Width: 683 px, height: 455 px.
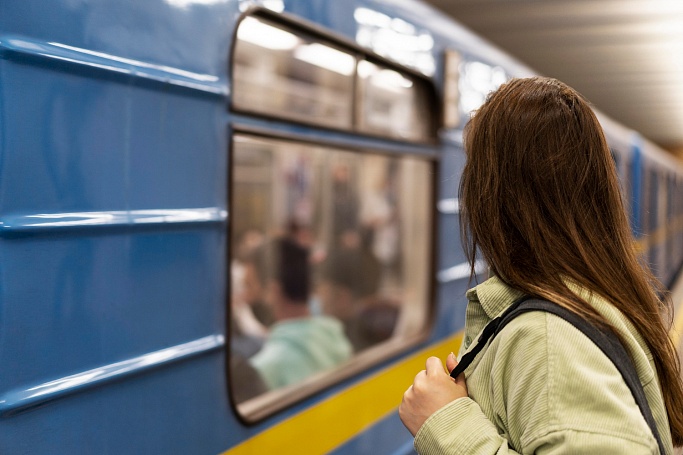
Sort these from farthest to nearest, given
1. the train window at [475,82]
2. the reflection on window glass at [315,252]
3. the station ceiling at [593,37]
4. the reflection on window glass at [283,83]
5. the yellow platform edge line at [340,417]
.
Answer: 1. the station ceiling at [593,37]
2. the reflection on window glass at [283,83]
3. the reflection on window glass at [315,252]
4. the train window at [475,82]
5. the yellow platform edge line at [340,417]

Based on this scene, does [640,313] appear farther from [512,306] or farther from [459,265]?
[459,265]

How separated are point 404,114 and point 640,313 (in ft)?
6.49

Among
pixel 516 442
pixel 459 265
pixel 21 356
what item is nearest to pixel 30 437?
pixel 21 356

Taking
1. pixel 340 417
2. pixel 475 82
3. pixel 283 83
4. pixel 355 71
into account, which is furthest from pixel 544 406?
pixel 283 83

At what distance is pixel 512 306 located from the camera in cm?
111

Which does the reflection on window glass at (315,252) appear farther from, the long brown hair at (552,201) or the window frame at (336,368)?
the long brown hair at (552,201)

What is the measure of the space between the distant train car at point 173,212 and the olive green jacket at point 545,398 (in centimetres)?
36

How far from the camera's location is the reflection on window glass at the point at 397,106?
8.99 feet

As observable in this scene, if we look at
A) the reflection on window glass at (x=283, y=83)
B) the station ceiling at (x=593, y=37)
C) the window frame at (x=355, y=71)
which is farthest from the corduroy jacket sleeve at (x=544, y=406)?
the station ceiling at (x=593, y=37)

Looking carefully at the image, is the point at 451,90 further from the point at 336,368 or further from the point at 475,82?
the point at 336,368

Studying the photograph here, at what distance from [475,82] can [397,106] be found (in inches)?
21.6

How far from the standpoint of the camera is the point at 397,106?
3.05m

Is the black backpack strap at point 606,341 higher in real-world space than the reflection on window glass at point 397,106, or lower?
lower

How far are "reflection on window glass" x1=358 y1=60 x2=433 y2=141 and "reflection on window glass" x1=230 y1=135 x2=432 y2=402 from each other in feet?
1.20
